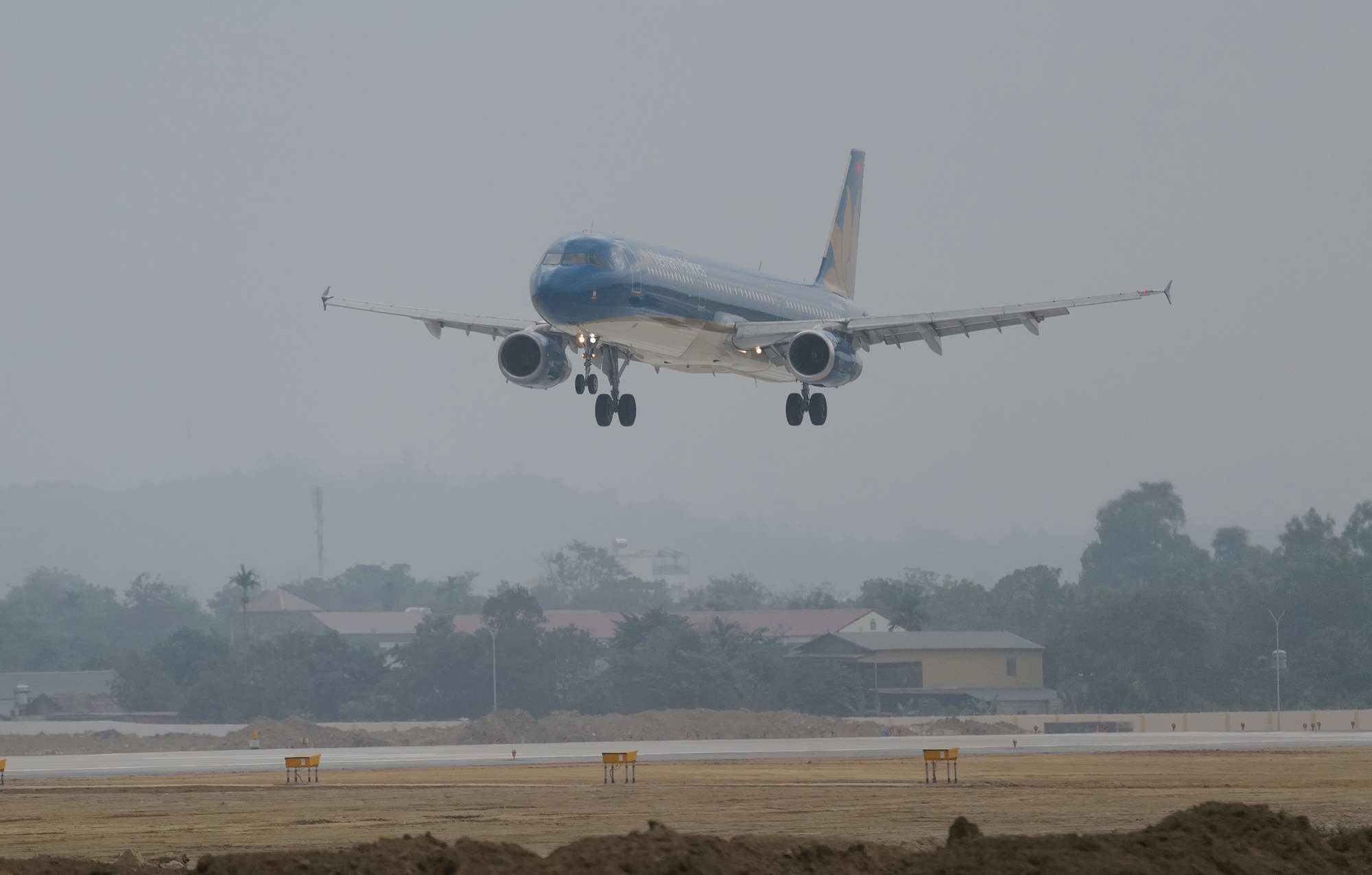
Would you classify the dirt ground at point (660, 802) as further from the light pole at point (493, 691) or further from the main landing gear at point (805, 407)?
the light pole at point (493, 691)

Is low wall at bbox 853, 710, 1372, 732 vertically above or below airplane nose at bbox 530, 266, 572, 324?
below

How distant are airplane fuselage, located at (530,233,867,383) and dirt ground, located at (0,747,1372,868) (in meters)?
13.2

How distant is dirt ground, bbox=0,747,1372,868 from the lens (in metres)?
33.8

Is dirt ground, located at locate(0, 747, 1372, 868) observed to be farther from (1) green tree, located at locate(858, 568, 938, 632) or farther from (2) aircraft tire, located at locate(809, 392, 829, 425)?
(1) green tree, located at locate(858, 568, 938, 632)

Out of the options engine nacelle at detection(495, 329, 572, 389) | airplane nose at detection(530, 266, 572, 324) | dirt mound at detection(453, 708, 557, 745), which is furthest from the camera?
dirt mound at detection(453, 708, 557, 745)

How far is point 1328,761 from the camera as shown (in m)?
56.0

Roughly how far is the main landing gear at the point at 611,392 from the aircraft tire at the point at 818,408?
22.4 ft

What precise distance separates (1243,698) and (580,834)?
10388cm

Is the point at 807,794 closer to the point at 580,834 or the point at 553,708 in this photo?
the point at 580,834

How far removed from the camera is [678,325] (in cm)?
5425

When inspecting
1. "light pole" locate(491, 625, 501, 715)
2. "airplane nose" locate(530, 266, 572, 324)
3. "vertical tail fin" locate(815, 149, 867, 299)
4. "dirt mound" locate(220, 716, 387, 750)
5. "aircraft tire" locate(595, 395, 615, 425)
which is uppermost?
"vertical tail fin" locate(815, 149, 867, 299)

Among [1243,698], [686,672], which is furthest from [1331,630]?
[686,672]

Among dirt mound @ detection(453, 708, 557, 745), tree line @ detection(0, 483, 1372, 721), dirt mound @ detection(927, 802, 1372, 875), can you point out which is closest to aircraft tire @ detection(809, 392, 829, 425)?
dirt mound @ detection(927, 802, 1372, 875)

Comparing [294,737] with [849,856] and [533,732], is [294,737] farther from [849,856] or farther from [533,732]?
[849,856]
